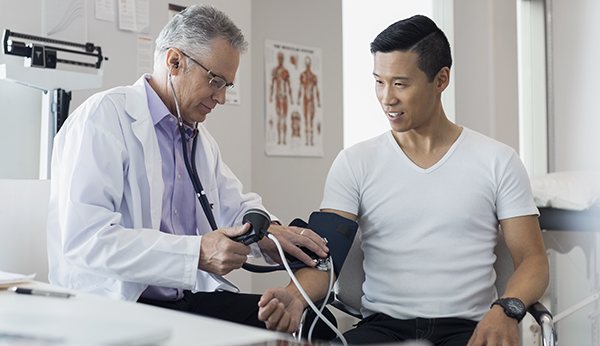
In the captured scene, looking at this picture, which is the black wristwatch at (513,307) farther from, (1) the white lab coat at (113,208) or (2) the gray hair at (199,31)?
(2) the gray hair at (199,31)

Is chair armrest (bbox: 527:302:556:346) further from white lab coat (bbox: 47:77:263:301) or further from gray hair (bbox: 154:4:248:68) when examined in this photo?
gray hair (bbox: 154:4:248:68)

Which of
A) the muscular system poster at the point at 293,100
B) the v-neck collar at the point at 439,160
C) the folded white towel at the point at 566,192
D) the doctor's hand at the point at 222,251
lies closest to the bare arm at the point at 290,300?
the doctor's hand at the point at 222,251

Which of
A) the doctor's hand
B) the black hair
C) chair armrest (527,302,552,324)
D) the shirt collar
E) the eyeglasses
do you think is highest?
the black hair

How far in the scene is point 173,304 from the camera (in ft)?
5.02

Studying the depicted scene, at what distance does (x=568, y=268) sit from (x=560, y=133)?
45.2 inches

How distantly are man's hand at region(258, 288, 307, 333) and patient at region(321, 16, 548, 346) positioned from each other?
17 centimetres

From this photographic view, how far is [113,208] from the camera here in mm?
1377

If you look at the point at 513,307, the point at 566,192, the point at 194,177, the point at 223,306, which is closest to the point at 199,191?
the point at 194,177

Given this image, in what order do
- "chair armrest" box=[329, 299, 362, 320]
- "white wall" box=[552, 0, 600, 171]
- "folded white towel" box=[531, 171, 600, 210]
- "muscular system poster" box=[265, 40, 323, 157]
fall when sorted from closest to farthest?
"chair armrest" box=[329, 299, 362, 320] → "folded white towel" box=[531, 171, 600, 210] → "muscular system poster" box=[265, 40, 323, 157] → "white wall" box=[552, 0, 600, 171]

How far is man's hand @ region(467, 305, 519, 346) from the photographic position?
131 centimetres

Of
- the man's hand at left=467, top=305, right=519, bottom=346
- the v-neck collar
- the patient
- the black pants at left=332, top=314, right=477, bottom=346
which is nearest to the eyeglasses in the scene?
the patient

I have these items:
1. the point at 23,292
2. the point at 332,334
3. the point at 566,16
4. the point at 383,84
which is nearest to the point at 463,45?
the point at 566,16

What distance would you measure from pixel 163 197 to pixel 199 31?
0.47 metres

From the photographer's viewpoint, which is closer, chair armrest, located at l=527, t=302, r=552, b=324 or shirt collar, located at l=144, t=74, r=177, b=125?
chair armrest, located at l=527, t=302, r=552, b=324
